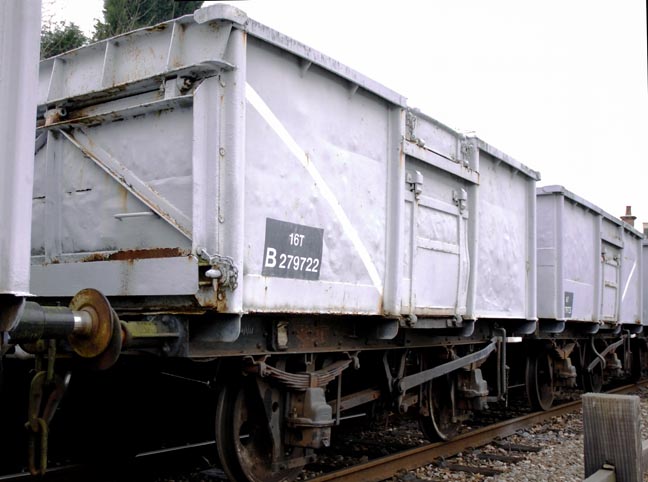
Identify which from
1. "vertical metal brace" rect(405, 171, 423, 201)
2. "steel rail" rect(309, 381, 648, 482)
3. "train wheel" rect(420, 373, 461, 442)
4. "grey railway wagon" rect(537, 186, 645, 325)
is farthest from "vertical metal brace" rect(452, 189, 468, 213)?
"grey railway wagon" rect(537, 186, 645, 325)

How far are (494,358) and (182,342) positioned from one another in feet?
21.9

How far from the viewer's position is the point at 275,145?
4.94m

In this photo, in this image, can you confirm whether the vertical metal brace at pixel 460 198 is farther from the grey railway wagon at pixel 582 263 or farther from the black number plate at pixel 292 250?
the grey railway wagon at pixel 582 263

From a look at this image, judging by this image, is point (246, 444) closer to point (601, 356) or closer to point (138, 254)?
point (138, 254)

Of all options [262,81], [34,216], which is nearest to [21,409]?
[34,216]

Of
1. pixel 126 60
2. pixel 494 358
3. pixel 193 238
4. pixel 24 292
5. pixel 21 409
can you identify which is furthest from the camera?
pixel 494 358

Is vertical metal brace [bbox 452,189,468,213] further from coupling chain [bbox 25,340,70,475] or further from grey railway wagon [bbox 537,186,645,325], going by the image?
coupling chain [bbox 25,340,70,475]

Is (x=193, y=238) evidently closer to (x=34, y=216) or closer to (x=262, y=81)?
(x=262, y=81)

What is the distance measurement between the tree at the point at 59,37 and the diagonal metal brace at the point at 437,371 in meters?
11.4

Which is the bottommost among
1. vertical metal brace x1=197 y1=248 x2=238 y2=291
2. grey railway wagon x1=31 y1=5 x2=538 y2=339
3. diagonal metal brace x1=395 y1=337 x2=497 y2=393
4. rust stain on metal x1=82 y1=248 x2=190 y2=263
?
diagonal metal brace x1=395 y1=337 x2=497 y2=393

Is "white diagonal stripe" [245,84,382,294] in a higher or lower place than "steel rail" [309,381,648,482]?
higher

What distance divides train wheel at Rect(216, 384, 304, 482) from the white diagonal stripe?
1481 mm

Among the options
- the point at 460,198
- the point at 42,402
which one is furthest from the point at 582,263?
the point at 42,402

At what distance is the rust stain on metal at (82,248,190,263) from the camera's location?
4.53m
